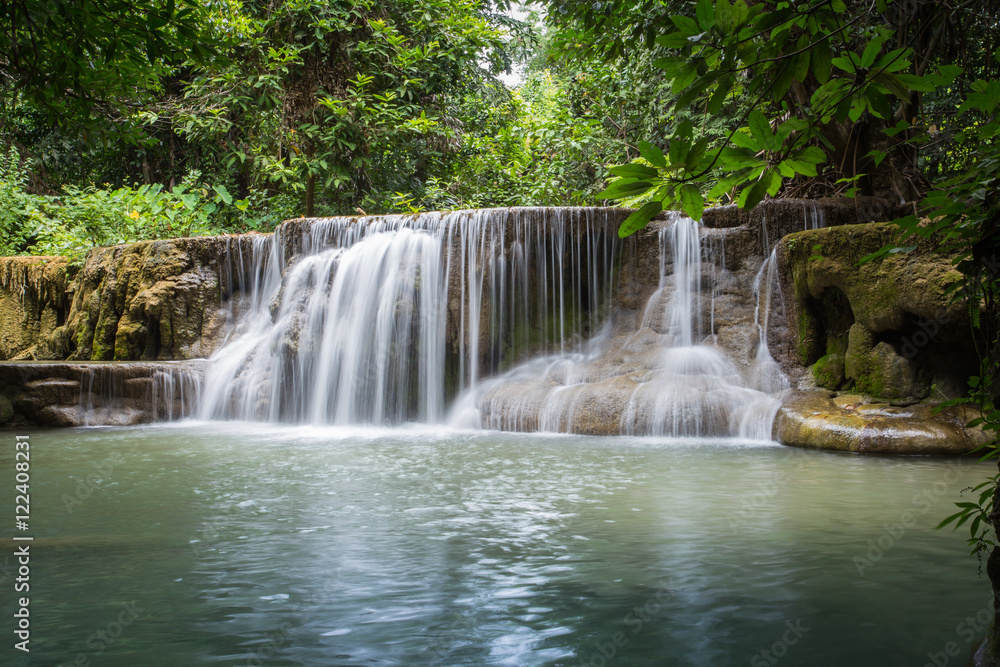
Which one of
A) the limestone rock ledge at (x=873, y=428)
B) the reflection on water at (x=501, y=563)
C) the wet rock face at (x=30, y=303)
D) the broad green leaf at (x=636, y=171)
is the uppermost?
the wet rock face at (x=30, y=303)

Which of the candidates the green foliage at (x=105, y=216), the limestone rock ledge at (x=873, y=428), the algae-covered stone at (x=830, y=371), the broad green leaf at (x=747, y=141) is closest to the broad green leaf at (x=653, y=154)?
the broad green leaf at (x=747, y=141)

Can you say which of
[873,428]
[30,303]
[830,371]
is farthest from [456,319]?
[30,303]

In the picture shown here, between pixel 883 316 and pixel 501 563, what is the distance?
5.72 metres

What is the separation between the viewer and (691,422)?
8.27m

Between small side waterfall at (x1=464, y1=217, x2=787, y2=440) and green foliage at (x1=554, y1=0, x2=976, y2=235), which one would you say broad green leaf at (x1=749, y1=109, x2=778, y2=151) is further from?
small side waterfall at (x1=464, y1=217, x2=787, y2=440)

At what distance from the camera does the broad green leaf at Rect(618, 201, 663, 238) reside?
150 cm

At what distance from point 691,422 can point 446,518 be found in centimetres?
437

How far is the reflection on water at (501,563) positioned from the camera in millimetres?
2752

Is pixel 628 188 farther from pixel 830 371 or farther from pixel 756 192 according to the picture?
pixel 830 371

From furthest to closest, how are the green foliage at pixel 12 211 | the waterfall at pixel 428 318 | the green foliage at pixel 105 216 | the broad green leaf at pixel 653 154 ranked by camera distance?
1. the green foliage at pixel 12 211
2. the green foliage at pixel 105 216
3. the waterfall at pixel 428 318
4. the broad green leaf at pixel 653 154

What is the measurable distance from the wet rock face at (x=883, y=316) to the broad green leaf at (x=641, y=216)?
647 centimetres

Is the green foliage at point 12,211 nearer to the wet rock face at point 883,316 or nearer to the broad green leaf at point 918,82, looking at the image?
the wet rock face at point 883,316

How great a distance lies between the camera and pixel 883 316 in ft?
25.2

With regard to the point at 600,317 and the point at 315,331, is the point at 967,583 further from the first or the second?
Result: the point at 315,331
